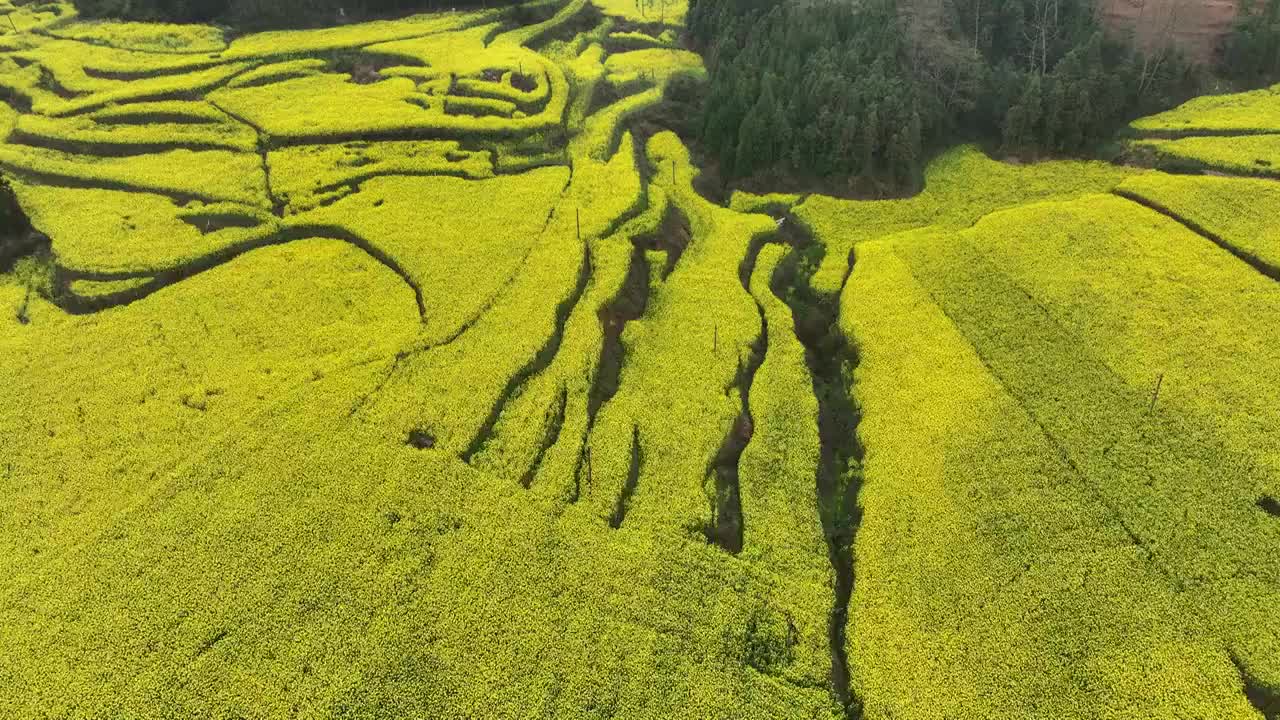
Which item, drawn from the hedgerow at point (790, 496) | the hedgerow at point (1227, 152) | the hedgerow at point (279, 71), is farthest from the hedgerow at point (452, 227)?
the hedgerow at point (1227, 152)

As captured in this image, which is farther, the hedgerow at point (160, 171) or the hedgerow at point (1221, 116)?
the hedgerow at point (1221, 116)

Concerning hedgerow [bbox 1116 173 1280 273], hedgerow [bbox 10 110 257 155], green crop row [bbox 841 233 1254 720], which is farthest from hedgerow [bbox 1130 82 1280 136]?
hedgerow [bbox 10 110 257 155]

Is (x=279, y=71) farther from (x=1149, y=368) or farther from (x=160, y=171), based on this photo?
(x=1149, y=368)

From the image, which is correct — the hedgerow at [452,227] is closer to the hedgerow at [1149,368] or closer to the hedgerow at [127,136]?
the hedgerow at [127,136]

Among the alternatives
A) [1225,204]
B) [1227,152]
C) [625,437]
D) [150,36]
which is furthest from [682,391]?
[150,36]

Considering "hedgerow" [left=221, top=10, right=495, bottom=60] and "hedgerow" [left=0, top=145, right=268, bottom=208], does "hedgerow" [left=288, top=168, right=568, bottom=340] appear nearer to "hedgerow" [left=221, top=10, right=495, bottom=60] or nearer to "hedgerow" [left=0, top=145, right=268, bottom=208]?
"hedgerow" [left=0, top=145, right=268, bottom=208]

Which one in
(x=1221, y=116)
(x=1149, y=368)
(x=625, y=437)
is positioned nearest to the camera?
(x=625, y=437)
